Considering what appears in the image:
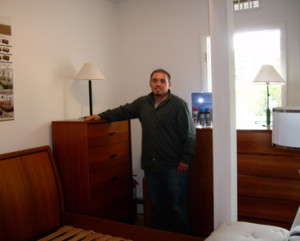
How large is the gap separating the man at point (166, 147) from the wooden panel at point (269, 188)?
0.59 m

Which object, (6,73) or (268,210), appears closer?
(6,73)

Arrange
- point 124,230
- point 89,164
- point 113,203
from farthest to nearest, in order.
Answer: point 113,203 → point 89,164 → point 124,230

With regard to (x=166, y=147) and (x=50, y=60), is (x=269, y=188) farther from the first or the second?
(x=50, y=60)

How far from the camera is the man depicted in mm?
2490

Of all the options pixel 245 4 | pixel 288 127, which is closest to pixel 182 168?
pixel 288 127

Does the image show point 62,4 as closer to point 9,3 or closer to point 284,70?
point 9,3

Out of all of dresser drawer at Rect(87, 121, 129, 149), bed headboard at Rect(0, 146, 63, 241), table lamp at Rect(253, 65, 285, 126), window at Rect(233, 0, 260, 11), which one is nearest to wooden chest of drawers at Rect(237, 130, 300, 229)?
table lamp at Rect(253, 65, 285, 126)

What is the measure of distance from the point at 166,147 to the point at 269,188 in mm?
1015

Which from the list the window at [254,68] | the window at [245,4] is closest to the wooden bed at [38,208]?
the window at [254,68]

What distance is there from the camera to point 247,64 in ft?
11.0

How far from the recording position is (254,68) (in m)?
3.31

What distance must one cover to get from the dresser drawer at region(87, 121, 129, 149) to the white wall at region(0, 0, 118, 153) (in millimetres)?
469

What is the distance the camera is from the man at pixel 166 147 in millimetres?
2490

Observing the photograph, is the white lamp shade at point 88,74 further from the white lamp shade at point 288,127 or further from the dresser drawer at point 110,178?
the white lamp shade at point 288,127
